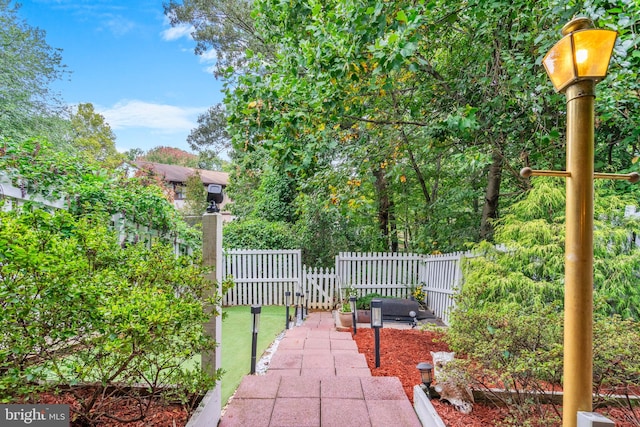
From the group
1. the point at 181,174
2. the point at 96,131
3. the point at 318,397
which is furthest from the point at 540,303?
the point at 181,174

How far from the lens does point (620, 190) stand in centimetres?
389

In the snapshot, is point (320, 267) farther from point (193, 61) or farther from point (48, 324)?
point (193, 61)

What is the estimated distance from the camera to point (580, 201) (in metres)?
1.40

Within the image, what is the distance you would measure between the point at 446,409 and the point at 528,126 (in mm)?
3996

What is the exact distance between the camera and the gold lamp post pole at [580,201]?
1.35 meters

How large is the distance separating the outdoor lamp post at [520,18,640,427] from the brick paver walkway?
118 cm

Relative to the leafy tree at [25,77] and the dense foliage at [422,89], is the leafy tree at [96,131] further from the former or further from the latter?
the dense foliage at [422,89]

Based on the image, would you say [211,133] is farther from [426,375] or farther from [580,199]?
[580,199]

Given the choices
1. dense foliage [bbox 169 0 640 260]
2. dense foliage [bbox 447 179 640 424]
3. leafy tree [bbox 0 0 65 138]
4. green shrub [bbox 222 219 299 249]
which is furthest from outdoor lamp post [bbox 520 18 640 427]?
leafy tree [bbox 0 0 65 138]

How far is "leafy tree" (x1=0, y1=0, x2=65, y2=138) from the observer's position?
6.89m

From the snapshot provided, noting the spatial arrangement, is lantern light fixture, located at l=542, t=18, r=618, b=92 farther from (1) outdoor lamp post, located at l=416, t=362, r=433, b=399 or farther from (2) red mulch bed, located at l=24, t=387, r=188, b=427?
(2) red mulch bed, located at l=24, t=387, r=188, b=427

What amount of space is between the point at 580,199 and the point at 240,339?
446 centimetres

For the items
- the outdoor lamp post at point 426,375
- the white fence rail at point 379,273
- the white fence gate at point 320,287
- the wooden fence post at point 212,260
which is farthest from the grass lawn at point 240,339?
the white fence rail at point 379,273

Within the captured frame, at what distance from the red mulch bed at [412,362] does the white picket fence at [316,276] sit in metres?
2.24
